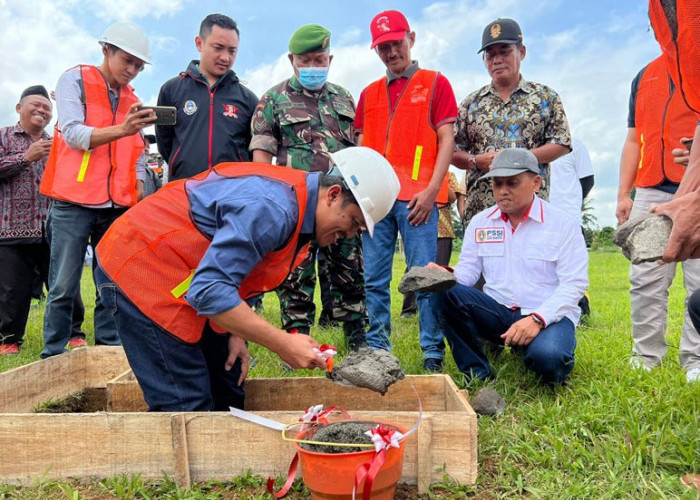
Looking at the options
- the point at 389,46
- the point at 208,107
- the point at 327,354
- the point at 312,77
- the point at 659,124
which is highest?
the point at 389,46

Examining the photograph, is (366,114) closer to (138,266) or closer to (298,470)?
(138,266)

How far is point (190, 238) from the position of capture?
2.69 meters

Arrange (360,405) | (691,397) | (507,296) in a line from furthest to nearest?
(507,296) → (360,405) → (691,397)

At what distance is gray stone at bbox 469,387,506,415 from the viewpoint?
10.7ft

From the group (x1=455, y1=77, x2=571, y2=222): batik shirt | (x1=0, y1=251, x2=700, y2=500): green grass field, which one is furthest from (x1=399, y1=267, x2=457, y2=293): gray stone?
(x1=455, y1=77, x2=571, y2=222): batik shirt

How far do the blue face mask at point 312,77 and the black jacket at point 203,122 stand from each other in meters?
0.50

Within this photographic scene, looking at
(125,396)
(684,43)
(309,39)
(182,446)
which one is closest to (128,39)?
(309,39)

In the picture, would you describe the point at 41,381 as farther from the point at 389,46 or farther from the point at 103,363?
the point at 389,46

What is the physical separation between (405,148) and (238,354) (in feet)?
6.63

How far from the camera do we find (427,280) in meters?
3.56

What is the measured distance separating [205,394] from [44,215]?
132 inches

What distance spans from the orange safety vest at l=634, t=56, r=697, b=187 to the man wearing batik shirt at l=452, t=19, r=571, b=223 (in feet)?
1.73

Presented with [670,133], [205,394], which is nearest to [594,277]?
[670,133]

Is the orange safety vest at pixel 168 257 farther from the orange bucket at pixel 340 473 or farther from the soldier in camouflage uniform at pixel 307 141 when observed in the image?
the soldier in camouflage uniform at pixel 307 141
